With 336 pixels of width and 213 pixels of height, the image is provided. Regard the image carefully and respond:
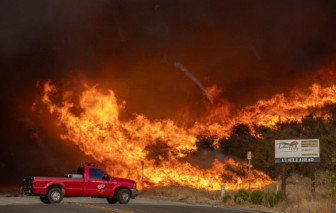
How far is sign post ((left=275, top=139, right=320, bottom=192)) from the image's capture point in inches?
1116

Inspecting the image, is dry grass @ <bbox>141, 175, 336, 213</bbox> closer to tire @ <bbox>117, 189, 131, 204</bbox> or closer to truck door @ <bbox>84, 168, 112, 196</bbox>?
tire @ <bbox>117, 189, 131, 204</bbox>

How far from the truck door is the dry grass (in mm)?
6262

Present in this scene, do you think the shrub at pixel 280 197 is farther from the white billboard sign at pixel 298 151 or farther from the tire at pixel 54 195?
the tire at pixel 54 195

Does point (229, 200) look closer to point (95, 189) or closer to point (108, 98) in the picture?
point (95, 189)

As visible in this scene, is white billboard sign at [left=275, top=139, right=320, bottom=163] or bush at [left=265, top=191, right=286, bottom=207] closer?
bush at [left=265, top=191, right=286, bottom=207]

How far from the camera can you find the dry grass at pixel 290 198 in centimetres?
2106

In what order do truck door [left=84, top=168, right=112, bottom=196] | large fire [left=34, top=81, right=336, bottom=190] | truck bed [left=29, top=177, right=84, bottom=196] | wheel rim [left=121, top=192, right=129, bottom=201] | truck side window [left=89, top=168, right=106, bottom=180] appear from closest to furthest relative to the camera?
truck bed [left=29, top=177, right=84, bottom=196], truck door [left=84, top=168, right=112, bottom=196], truck side window [left=89, top=168, right=106, bottom=180], wheel rim [left=121, top=192, right=129, bottom=201], large fire [left=34, top=81, right=336, bottom=190]

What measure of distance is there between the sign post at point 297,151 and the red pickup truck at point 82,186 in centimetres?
927

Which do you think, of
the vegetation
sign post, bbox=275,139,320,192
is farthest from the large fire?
sign post, bbox=275,139,320,192

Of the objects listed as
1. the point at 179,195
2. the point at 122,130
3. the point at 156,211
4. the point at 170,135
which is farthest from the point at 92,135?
the point at 156,211

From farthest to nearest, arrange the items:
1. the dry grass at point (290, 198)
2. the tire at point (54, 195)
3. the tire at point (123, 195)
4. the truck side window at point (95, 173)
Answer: the tire at point (123, 195)
the truck side window at point (95, 173)
the tire at point (54, 195)
the dry grass at point (290, 198)

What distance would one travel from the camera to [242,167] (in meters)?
42.6

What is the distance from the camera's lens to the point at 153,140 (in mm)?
43281

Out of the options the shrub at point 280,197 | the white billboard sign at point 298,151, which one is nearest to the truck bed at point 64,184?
the shrub at point 280,197
